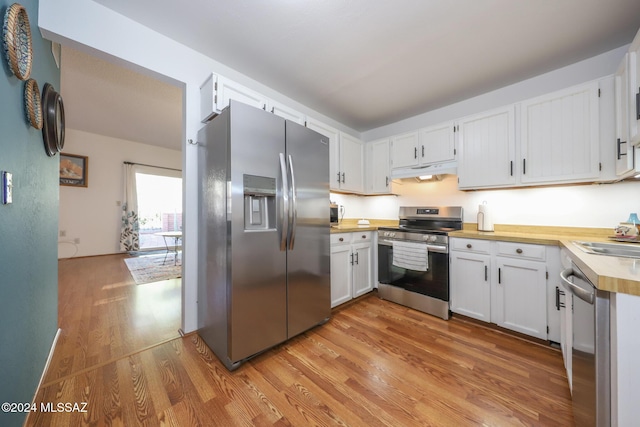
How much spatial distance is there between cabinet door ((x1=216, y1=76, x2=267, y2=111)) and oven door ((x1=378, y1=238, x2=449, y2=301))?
2107 millimetres

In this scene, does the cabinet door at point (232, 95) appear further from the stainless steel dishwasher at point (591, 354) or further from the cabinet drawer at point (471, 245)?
the stainless steel dishwasher at point (591, 354)

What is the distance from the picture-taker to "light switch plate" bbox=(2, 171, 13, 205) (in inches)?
35.4

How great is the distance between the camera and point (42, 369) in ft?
4.66

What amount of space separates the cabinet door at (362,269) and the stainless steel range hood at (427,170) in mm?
1057

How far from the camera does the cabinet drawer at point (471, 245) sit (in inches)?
83.9

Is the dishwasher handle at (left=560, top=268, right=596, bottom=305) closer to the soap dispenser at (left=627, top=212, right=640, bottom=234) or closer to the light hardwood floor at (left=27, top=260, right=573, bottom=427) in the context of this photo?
the light hardwood floor at (left=27, top=260, right=573, bottom=427)

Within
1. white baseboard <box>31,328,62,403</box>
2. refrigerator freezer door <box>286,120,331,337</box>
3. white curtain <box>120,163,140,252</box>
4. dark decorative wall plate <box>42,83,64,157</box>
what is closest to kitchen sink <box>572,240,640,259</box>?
refrigerator freezer door <box>286,120,331,337</box>

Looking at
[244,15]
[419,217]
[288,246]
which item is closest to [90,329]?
[288,246]

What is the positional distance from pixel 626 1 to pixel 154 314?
4694 millimetres

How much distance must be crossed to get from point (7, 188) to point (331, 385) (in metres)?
1.89

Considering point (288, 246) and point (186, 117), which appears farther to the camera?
point (186, 117)

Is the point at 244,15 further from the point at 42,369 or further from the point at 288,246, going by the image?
the point at 42,369

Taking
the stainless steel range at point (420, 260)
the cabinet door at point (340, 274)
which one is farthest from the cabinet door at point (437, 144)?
the cabinet door at point (340, 274)

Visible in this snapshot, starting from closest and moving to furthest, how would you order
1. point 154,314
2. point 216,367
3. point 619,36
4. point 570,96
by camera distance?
point 216,367 < point 619,36 < point 570,96 < point 154,314
